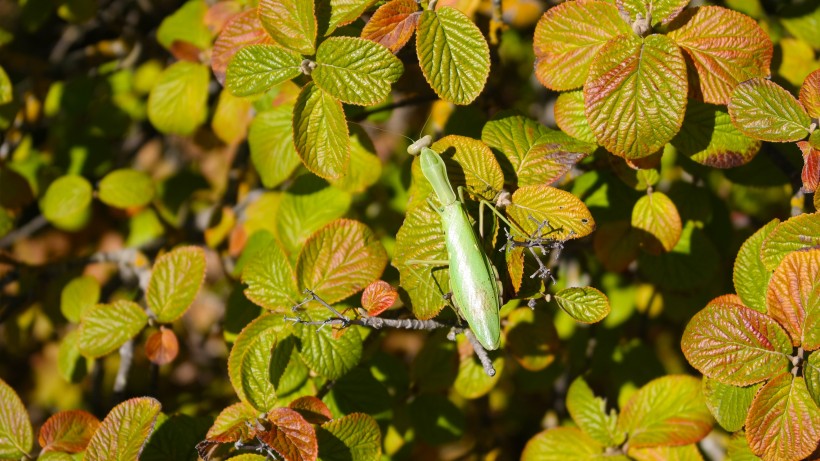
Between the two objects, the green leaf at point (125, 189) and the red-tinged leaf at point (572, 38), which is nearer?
the red-tinged leaf at point (572, 38)

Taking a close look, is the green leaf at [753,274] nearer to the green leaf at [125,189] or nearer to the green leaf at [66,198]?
the green leaf at [125,189]

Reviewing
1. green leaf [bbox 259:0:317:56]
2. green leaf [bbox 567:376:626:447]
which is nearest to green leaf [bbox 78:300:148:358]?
green leaf [bbox 259:0:317:56]

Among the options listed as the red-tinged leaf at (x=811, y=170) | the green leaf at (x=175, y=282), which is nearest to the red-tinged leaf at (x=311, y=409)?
the green leaf at (x=175, y=282)

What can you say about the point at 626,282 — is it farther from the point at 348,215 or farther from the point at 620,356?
the point at 348,215

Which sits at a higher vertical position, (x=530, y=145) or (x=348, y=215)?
(x=530, y=145)

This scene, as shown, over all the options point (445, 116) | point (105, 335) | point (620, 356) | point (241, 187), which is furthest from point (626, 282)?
point (105, 335)

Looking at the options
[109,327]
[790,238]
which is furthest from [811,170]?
[109,327]

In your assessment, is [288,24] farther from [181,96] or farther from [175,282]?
[181,96]
